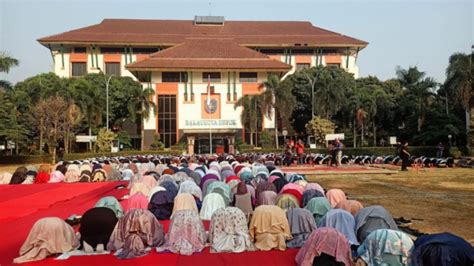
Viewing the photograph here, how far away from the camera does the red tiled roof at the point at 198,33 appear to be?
5450 cm

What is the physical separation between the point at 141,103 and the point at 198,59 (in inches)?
300

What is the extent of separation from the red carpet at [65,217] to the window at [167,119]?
28770mm

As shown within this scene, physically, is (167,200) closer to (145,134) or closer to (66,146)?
(66,146)

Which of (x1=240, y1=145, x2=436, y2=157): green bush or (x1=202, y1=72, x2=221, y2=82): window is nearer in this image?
(x1=240, y1=145, x2=436, y2=157): green bush

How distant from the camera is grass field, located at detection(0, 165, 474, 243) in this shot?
9156mm

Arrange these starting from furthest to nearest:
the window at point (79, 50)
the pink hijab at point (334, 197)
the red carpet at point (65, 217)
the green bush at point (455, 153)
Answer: the window at point (79, 50) → the green bush at point (455, 153) → the pink hijab at point (334, 197) → the red carpet at point (65, 217)

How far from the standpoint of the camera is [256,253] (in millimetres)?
6730

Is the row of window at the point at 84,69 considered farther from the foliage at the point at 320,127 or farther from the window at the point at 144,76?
the foliage at the point at 320,127

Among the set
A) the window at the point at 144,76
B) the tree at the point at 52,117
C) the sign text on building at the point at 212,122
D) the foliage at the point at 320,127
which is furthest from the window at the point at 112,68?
the foliage at the point at 320,127

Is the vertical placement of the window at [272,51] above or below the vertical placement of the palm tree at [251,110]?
above

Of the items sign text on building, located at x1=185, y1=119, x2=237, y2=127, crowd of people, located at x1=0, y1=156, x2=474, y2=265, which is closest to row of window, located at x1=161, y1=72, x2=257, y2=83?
sign text on building, located at x1=185, y1=119, x2=237, y2=127

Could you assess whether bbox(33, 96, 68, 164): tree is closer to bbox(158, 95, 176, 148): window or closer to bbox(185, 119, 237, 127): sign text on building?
bbox(158, 95, 176, 148): window

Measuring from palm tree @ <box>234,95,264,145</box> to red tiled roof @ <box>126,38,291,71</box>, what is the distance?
3.77 meters

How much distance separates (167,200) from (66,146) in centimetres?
A: 3066
